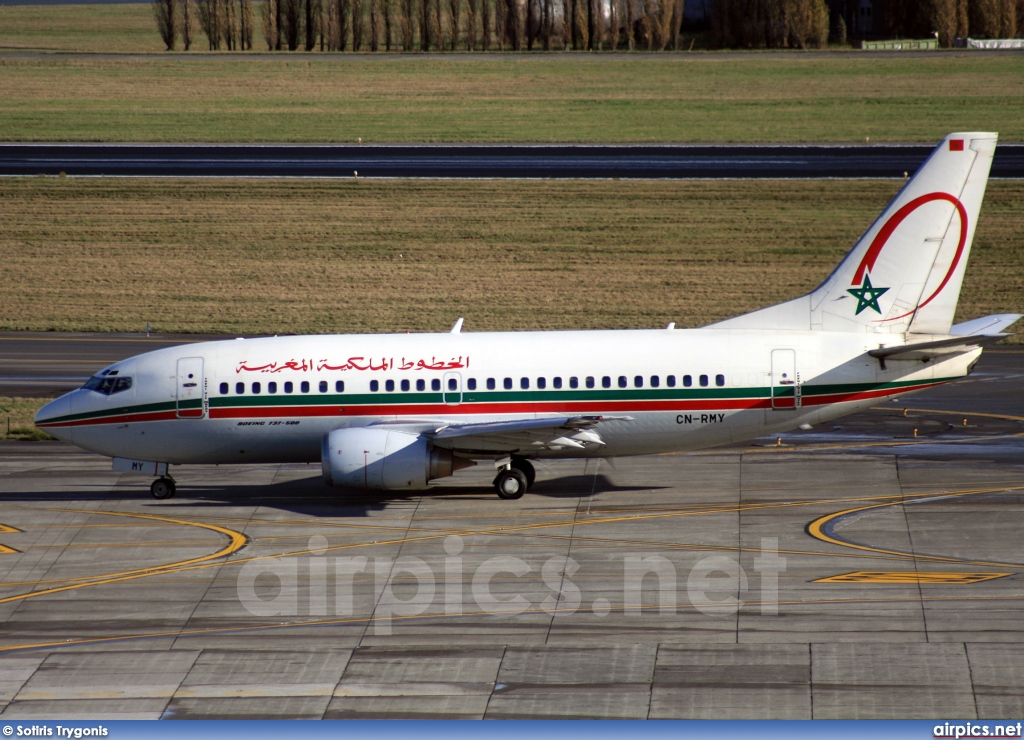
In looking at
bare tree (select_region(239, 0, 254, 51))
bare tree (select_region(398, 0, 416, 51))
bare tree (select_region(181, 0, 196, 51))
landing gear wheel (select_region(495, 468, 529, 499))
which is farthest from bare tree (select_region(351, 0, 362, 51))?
landing gear wheel (select_region(495, 468, 529, 499))

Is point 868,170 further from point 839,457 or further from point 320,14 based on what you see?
point 320,14

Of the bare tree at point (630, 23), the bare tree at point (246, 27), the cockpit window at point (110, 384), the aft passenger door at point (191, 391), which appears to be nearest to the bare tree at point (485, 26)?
the bare tree at point (630, 23)

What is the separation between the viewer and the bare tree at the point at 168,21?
151 m

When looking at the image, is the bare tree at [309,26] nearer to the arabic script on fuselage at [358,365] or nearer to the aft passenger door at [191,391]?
the aft passenger door at [191,391]

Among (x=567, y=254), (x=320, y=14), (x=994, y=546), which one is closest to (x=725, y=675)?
(x=994, y=546)

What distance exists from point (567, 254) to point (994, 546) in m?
39.0

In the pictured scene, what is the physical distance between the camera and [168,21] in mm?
151125

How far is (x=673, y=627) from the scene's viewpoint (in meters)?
23.8

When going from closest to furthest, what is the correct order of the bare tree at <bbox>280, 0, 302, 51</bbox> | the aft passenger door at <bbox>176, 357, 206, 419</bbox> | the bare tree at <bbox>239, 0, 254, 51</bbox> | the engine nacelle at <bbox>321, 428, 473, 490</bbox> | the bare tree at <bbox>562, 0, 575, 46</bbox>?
the engine nacelle at <bbox>321, 428, 473, 490</bbox> < the aft passenger door at <bbox>176, 357, 206, 419</bbox> < the bare tree at <bbox>562, 0, 575, 46</bbox> < the bare tree at <bbox>280, 0, 302, 51</bbox> < the bare tree at <bbox>239, 0, 254, 51</bbox>

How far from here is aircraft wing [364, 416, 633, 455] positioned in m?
31.0

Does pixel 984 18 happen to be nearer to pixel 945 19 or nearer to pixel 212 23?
pixel 945 19

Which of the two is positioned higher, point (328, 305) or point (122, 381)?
point (122, 381)

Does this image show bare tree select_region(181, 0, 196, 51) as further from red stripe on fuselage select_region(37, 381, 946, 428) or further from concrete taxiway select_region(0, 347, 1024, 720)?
red stripe on fuselage select_region(37, 381, 946, 428)

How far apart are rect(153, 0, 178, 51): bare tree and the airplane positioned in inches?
5024
